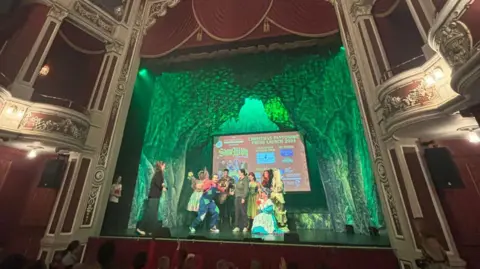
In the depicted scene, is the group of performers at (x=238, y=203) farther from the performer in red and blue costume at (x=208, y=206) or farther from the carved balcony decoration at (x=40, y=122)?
the carved balcony decoration at (x=40, y=122)

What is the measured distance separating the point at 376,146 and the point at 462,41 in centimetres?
223

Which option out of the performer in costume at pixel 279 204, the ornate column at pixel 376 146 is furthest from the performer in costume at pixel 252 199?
the ornate column at pixel 376 146

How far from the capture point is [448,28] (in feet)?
7.32

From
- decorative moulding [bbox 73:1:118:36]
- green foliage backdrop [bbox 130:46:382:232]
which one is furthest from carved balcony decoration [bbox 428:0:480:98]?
decorative moulding [bbox 73:1:118:36]

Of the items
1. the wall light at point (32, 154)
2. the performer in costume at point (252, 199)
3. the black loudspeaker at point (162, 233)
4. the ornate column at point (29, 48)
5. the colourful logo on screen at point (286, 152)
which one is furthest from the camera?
the colourful logo on screen at point (286, 152)

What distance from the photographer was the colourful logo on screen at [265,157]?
6908mm

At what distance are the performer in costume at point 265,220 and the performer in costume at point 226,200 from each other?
1.14m

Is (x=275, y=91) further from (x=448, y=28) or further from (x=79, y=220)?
(x=79, y=220)

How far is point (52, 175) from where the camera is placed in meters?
4.46

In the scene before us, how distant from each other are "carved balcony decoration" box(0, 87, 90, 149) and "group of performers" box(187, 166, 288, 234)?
9.86 ft

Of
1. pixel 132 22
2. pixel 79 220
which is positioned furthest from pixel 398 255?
pixel 132 22

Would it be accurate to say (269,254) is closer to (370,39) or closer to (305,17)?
(370,39)

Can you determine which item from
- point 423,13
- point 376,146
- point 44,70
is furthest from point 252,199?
point 44,70

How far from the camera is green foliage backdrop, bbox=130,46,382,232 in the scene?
583 centimetres
